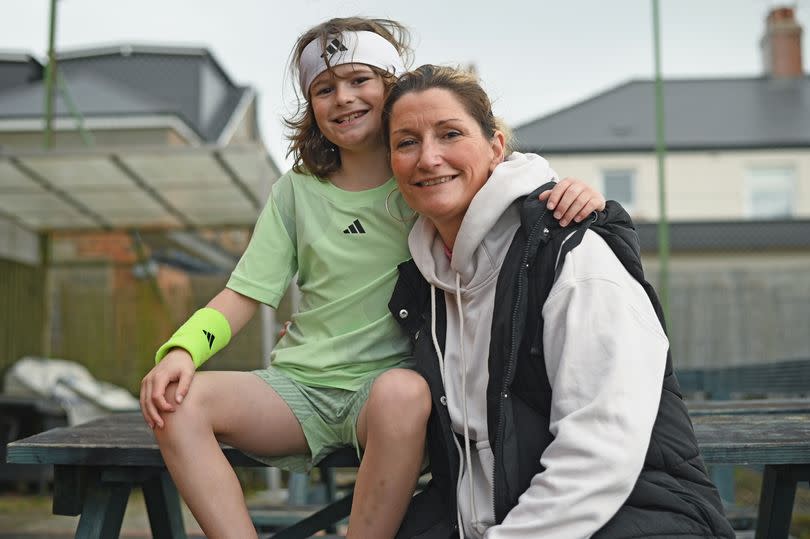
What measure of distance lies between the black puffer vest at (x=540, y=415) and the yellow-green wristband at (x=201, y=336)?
48 centimetres

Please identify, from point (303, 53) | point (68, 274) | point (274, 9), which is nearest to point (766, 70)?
point (68, 274)

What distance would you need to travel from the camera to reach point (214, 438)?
1.77 m

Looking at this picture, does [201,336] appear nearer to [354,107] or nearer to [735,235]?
[354,107]

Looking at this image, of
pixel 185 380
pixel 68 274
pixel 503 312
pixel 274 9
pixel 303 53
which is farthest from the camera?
pixel 68 274

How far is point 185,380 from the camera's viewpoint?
1.74 metres

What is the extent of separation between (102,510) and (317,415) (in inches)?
20.8

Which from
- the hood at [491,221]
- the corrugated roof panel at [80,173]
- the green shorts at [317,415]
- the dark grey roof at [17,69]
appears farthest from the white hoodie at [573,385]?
the dark grey roof at [17,69]

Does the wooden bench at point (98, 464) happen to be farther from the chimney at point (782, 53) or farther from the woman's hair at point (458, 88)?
the chimney at point (782, 53)

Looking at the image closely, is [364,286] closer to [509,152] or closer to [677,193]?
[509,152]

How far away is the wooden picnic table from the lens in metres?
1.83

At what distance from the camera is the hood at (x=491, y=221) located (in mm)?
1653

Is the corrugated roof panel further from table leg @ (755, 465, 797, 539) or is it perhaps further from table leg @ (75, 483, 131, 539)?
table leg @ (755, 465, 797, 539)

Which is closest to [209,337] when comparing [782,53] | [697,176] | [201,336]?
[201,336]

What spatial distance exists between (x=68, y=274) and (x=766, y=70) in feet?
48.1
